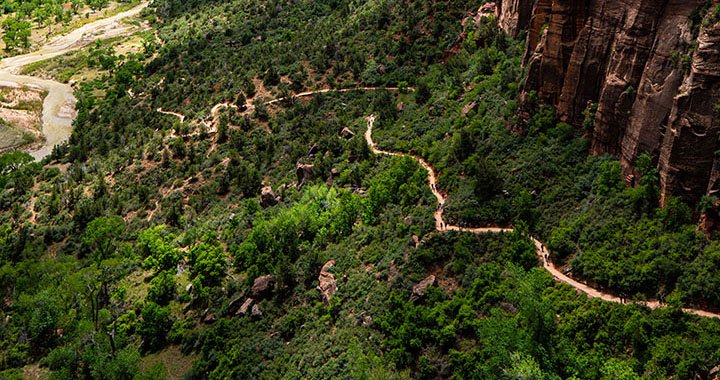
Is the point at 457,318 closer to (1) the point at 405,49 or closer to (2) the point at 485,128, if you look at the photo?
(2) the point at 485,128

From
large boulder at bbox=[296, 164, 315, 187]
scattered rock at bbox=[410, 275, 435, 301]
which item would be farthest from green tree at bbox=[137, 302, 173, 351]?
scattered rock at bbox=[410, 275, 435, 301]

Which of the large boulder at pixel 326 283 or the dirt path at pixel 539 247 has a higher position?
the dirt path at pixel 539 247

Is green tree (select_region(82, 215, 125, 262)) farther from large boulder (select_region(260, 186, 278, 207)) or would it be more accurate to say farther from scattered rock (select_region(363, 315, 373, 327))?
scattered rock (select_region(363, 315, 373, 327))

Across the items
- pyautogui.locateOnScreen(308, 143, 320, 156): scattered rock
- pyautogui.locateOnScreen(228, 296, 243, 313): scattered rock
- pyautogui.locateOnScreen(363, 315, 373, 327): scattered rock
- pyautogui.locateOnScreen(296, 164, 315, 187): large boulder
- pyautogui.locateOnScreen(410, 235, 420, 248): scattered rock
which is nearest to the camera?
pyautogui.locateOnScreen(363, 315, 373, 327): scattered rock

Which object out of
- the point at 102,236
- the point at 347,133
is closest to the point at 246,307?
the point at 102,236

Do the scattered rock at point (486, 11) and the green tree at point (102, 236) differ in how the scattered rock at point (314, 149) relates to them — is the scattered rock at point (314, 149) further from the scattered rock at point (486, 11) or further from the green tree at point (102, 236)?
the scattered rock at point (486, 11)

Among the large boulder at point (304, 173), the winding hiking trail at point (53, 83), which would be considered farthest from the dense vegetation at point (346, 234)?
the winding hiking trail at point (53, 83)

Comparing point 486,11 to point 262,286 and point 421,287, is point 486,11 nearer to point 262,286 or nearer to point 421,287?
point 421,287
